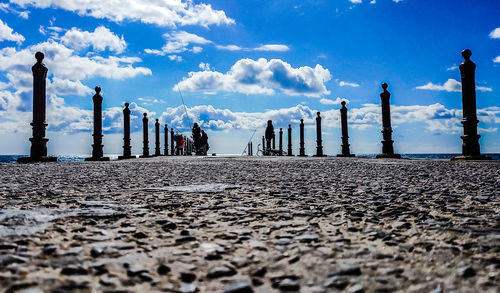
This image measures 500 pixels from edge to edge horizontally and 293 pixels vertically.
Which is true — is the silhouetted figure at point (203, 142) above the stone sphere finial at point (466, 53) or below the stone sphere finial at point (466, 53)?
below

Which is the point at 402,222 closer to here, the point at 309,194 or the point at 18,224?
the point at 309,194

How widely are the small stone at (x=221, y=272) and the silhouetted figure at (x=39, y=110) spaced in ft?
34.5

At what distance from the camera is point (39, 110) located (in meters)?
10.7

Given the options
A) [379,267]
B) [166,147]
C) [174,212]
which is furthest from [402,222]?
[166,147]

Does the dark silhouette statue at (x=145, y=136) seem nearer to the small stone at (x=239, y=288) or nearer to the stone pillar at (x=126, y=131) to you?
the stone pillar at (x=126, y=131)

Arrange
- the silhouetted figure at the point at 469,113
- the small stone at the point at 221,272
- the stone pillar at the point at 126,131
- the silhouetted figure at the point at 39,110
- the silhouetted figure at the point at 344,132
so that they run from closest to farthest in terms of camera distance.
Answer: the small stone at the point at 221,272 → the silhouetted figure at the point at 469,113 → the silhouetted figure at the point at 39,110 → the silhouetted figure at the point at 344,132 → the stone pillar at the point at 126,131

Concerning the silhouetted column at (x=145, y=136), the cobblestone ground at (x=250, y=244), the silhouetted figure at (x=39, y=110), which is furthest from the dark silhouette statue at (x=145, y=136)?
the cobblestone ground at (x=250, y=244)

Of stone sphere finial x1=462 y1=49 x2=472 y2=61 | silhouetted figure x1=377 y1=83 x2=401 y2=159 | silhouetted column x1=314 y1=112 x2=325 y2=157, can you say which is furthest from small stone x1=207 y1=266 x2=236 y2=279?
silhouetted column x1=314 y1=112 x2=325 y2=157

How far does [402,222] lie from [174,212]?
1.42 metres

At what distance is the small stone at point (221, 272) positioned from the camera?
4.47 feet

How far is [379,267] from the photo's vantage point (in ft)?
4.72

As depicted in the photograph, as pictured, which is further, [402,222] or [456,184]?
[456,184]

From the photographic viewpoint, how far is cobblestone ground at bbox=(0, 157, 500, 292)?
50.9 inches

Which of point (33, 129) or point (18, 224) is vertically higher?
point (33, 129)
